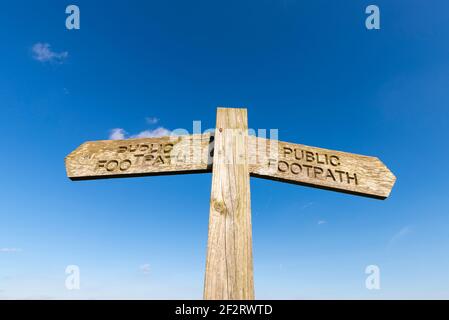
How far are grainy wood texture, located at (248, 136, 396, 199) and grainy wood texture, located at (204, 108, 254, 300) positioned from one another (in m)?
0.14

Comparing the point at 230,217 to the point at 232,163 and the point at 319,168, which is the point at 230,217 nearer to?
the point at 232,163

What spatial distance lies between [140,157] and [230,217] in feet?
3.10

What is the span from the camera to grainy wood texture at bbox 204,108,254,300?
1.59 m

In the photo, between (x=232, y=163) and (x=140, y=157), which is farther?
(x=140, y=157)

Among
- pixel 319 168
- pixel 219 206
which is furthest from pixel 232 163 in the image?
pixel 319 168

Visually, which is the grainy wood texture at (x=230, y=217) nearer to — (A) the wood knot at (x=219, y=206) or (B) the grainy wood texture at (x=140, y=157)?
(A) the wood knot at (x=219, y=206)

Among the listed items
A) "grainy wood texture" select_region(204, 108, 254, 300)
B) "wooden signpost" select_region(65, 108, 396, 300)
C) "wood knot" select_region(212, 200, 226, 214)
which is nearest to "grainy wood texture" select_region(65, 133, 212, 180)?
"wooden signpost" select_region(65, 108, 396, 300)

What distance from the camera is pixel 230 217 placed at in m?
1.82

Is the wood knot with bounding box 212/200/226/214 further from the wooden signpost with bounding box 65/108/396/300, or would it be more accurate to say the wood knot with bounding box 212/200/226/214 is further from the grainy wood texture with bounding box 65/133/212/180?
the grainy wood texture with bounding box 65/133/212/180

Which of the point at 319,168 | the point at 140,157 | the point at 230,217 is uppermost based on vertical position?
the point at 140,157
